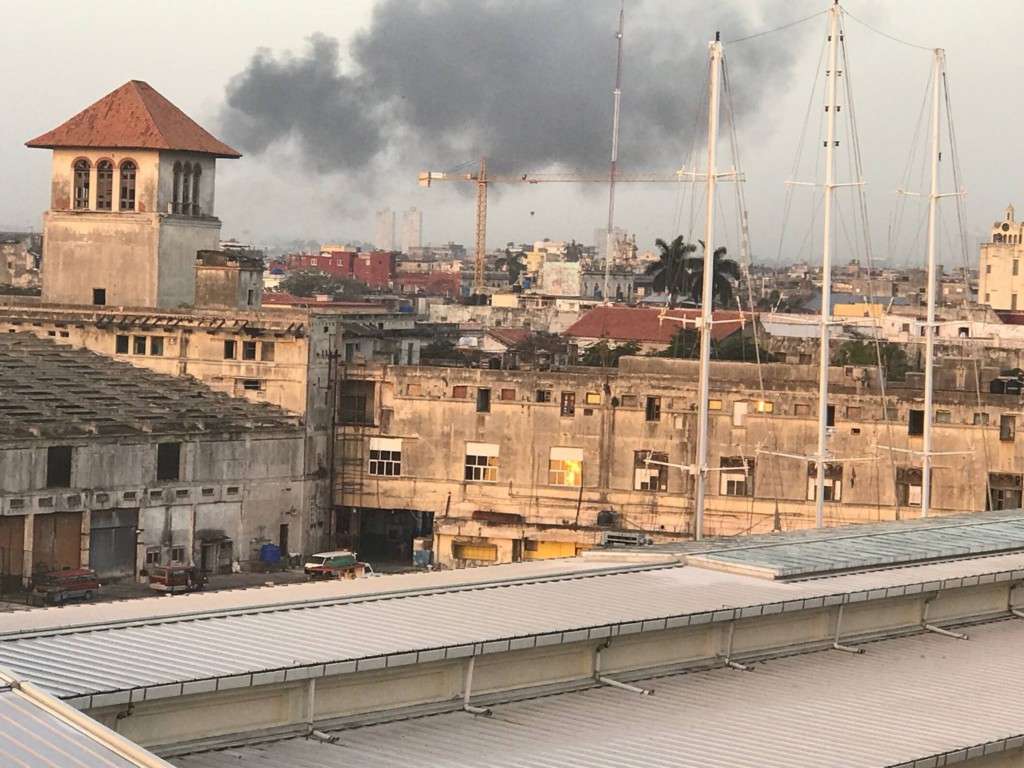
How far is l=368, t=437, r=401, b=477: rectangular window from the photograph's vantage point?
6631 centimetres

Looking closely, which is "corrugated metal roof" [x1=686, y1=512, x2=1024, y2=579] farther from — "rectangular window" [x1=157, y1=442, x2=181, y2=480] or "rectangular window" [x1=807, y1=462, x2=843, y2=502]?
"rectangular window" [x1=157, y1=442, x2=181, y2=480]

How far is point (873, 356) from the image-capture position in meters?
88.7

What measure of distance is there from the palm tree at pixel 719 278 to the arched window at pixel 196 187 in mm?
44427

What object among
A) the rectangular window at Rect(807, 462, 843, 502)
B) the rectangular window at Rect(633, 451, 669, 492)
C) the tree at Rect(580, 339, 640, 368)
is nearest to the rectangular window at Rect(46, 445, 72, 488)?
the rectangular window at Rect(633, 451, 669, 492)

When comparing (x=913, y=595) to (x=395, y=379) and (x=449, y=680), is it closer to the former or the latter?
(x=449, y=680)

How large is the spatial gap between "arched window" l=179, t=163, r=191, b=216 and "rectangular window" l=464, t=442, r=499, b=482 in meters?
13.9

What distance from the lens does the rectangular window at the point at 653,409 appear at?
64350mm

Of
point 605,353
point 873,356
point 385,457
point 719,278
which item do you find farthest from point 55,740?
point 719,278

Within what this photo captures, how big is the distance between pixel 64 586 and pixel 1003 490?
88.5ft

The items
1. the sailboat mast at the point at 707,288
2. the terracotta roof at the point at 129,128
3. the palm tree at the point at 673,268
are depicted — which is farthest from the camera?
the palm tree at the point at 673,268

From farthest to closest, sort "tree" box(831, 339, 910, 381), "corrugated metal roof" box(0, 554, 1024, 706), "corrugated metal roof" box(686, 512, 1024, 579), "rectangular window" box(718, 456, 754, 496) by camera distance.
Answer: "tree" box(831, 339, 910, 381)
"rectangular window" box(718, 456, 754, 496)
"corrugated metal roof" box(686, 512, 1024, 579)
"corrugated metal roof" box(0, 554, 1024, 706)

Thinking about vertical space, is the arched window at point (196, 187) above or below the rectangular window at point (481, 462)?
above

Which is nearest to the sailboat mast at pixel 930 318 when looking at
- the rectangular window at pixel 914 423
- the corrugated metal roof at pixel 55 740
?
the rectangular window at pixel 914 423

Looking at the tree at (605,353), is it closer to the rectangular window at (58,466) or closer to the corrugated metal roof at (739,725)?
the rectangular window at (58,466)
